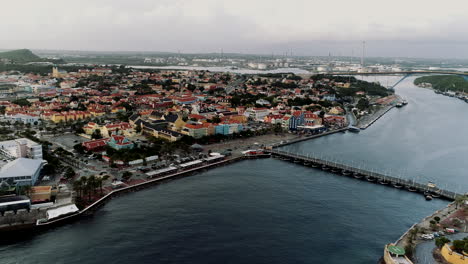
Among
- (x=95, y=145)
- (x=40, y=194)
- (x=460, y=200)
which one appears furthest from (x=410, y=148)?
(x=40, y=194)

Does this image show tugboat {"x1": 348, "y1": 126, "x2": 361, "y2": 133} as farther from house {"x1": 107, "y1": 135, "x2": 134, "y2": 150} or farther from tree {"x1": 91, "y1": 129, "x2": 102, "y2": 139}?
tree {"x1": 91, "y1": 129, "x2": 102, "y2": 139}

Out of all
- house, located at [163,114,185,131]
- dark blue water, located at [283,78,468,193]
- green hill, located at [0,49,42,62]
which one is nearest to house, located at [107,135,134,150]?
house, located at [163,114,185,131]

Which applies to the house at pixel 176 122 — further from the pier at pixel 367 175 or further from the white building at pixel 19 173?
the white building at pixel 19 173

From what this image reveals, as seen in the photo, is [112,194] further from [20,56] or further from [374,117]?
[20,56]

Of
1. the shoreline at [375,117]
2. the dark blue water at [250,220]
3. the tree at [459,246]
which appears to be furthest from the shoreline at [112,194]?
the shoreline at [375,117]

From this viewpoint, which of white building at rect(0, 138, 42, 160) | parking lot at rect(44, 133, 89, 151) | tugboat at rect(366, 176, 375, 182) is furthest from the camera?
parking lot at rect(44, 133, 89, 151)
